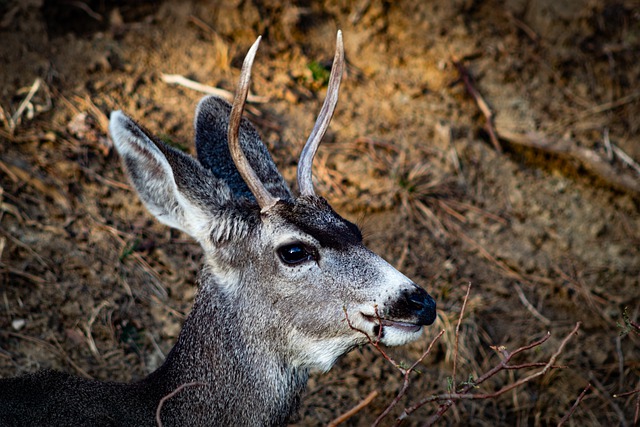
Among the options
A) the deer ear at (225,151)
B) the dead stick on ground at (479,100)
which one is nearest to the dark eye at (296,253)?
the deer ear at (225,151)

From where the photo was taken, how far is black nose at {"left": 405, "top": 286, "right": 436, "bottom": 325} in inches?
120

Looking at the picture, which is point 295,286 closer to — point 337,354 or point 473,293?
point 337,354

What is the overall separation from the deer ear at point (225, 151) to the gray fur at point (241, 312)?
334 millimetres

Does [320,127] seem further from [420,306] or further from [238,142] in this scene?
[420,306]

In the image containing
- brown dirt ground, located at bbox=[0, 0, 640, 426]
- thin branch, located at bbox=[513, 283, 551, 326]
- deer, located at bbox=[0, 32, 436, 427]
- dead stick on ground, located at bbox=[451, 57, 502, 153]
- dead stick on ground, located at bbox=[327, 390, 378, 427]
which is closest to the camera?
dead stick on ground, located at bbox=[327, 390, 378, 427]

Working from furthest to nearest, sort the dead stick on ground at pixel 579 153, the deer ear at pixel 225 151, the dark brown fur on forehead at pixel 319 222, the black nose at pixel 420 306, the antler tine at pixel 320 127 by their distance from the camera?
the dead stick on ground at pixel 579 153, the deer ear at pixel 225 151, the antler tine at pixel 320 127, the dark brown fur on forehead at pixel 319 222, the black nose at pixel 420 306

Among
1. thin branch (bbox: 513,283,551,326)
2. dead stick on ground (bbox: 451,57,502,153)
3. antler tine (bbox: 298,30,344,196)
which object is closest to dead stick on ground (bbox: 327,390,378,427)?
antler tine (bbox: 298,30,344,196)

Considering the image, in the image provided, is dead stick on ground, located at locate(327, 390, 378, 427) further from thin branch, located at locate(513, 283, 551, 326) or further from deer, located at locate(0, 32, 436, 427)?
thin branch, located at locate(513, 283, 551, 326)

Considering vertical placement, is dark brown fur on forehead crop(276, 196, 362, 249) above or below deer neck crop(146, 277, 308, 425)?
above

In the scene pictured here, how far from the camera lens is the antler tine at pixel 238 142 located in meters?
3.10

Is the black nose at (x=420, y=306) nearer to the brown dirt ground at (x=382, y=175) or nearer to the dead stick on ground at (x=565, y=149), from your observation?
Answer: the brown dirt ground at (x=382, y=175)

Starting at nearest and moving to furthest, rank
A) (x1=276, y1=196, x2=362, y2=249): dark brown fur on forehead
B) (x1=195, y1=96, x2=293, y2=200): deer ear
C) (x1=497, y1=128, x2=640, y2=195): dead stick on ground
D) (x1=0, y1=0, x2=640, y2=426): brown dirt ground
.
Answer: (x1=276, y1=196, x2=362, y2=249): dark brown fur on forehead → (x1=195, y1=96, x2=293, y2=200): deer ear → (x1=0, y1=0, x2=640, y2=426): brown dirt ground → (x1=497, y1=128, x2=640, y2=195): dead stick on ground

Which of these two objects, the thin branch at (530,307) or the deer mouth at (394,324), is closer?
the deer mouth at (394,324)

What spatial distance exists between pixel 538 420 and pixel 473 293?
1.03m
